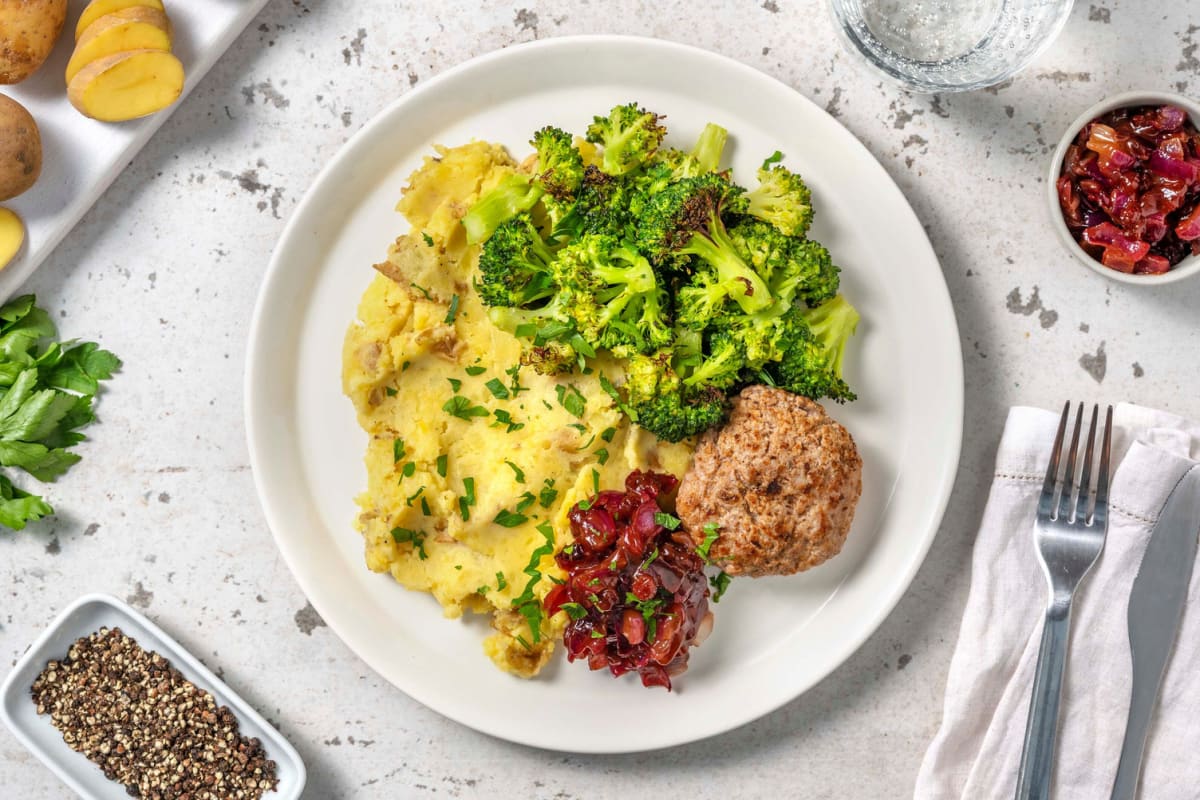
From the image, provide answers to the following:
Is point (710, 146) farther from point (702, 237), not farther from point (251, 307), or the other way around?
point (251, 307)

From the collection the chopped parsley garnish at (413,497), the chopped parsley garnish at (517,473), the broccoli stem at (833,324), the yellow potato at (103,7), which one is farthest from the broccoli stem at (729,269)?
the yellow potato at (103,7)

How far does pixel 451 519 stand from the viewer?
3617 millimetres

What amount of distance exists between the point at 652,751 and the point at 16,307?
3.38m

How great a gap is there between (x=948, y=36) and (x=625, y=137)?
146 cm

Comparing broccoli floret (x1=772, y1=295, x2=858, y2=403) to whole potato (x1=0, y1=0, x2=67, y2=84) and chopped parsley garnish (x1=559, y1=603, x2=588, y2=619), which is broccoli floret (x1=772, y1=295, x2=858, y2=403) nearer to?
chopped parsley garnish (x1=559, y1=603, x2=588, y2=619)

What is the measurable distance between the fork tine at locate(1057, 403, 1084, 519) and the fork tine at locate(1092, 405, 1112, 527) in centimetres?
9

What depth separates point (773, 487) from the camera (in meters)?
3.35

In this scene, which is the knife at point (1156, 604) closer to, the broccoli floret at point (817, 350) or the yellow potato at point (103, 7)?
the broccoli floret at point (817, 350)

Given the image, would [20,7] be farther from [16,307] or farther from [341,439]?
[341,439]

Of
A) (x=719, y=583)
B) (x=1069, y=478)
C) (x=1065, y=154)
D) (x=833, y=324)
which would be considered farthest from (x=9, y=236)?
(x=1069, y=478)

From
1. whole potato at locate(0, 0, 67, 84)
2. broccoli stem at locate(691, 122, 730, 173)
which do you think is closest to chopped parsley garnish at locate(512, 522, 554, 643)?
broccoli stem at locate(691, 122, 730, 173)

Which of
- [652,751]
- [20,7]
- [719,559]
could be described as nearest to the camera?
[719,559]

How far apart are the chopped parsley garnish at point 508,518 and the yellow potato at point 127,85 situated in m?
2.18

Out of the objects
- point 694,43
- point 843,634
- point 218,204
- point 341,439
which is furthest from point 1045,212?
point 218,204
